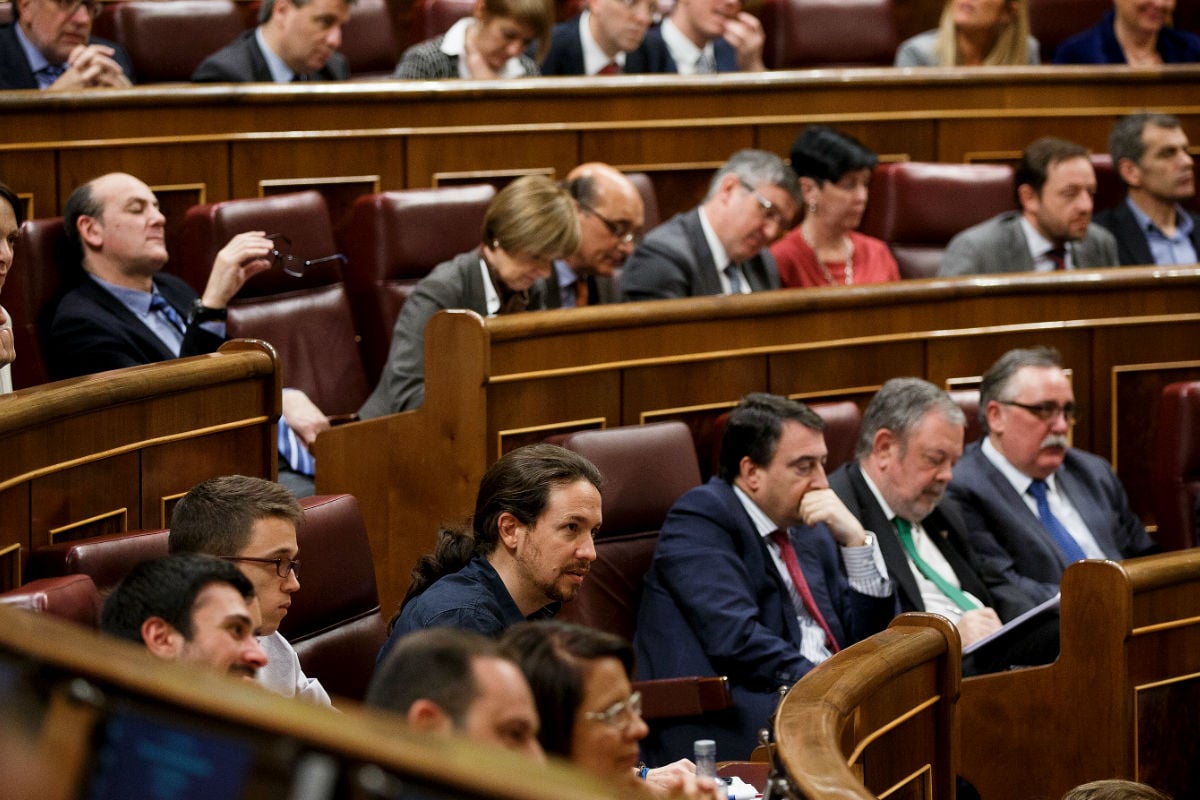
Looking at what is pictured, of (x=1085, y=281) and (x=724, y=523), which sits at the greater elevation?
(x=1085, y=281)

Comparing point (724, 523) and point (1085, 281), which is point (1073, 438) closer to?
point (1085, 281)

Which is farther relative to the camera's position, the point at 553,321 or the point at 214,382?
the point at 553,321

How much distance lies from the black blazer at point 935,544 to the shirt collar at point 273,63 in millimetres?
760

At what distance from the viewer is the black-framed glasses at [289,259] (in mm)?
1448

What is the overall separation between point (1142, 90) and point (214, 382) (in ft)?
4.59

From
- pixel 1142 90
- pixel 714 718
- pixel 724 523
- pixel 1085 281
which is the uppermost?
pixel 1142 90

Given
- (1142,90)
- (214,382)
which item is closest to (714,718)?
(214,382)

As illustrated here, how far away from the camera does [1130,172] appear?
194 cm

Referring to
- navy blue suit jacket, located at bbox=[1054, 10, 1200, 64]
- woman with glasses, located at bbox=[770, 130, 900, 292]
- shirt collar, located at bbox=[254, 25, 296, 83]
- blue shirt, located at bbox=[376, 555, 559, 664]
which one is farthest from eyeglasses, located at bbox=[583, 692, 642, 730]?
navy blue suit jacket, located at bbox=[1054, 10, 1200, 64]

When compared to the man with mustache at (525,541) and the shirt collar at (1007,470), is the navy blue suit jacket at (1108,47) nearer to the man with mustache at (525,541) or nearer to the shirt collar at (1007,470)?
the shirt collar at (1007,470)

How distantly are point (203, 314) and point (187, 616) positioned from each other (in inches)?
26.2

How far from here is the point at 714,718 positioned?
118 centimetres

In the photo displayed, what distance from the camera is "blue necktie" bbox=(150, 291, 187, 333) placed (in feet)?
4.45

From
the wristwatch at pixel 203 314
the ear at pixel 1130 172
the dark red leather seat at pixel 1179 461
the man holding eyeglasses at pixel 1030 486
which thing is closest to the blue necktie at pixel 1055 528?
the man holding eyeglasses at pixel 1030 486
